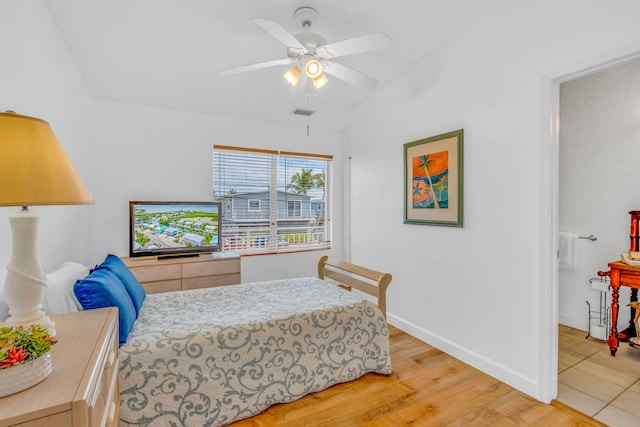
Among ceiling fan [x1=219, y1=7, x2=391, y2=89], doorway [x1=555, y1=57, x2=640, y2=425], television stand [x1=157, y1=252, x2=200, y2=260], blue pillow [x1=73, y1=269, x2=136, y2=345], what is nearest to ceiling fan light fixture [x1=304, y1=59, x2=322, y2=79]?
ceiling fan [x1=219, y1=7, x2=391, y2=89]

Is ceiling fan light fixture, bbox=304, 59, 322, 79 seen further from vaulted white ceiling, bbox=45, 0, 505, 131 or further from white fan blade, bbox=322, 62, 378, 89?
vaulted white ceiling, bbox=45, 0, 505, 131

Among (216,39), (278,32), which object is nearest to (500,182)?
(278,32)

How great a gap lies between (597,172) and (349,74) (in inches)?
104

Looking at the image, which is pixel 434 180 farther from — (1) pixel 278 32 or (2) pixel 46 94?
(2) pixel 46 94

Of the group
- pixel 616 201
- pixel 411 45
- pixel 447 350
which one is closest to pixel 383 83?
pixel 411 45

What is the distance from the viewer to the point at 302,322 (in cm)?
206

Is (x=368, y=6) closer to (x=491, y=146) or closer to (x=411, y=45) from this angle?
(x=411, y=45)

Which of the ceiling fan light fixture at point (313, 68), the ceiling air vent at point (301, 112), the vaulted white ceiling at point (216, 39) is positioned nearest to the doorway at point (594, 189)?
the vaulted white ceiling at point (216, 39)

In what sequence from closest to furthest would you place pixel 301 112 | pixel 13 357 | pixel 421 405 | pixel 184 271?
pixel 13 357 → pixel 421 405 → pixel 184 271 → pixel 301 112

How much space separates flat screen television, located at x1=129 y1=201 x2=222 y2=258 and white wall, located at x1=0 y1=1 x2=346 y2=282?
11.4 inches

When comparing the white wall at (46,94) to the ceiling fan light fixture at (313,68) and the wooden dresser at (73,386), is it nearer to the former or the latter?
the wooden dresser at (73,386)

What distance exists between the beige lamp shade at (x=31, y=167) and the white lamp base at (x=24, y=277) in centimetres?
24

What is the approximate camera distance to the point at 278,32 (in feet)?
5.87

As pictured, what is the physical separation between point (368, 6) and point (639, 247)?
2926 mm
